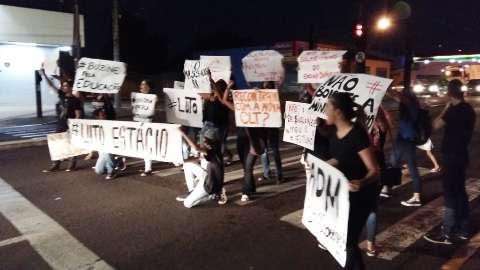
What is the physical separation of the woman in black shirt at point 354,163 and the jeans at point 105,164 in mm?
5592

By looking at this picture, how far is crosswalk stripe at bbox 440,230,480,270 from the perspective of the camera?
15.5ft

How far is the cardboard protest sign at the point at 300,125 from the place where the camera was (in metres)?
7.12

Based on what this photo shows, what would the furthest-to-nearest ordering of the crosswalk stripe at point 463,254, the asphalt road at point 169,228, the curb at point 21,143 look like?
1. the curb at point 21,143
2. the asphalt road at point 169,228
3. the crosswalk stripe at point 463,254

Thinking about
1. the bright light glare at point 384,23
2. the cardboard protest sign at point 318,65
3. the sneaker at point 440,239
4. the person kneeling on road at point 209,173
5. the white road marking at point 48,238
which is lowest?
the white road marking at point 48,238

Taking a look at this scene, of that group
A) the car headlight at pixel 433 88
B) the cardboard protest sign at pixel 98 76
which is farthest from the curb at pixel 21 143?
the car headlight at pixel 433 88

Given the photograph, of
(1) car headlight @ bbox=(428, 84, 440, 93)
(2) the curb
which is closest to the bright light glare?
(2) the curb

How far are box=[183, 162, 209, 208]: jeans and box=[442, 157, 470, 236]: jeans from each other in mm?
3178

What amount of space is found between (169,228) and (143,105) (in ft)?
12.2

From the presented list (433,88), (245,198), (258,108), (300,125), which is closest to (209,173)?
(245,198)

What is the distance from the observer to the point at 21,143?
41.6 feet

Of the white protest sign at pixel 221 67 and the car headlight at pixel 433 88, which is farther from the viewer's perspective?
the car headlight at pixel 433 88

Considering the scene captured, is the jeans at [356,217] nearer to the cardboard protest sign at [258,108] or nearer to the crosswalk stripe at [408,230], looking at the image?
the crosswalk stripe at [408,230]

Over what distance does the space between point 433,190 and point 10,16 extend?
21.7m

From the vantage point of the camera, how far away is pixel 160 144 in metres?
7.87
